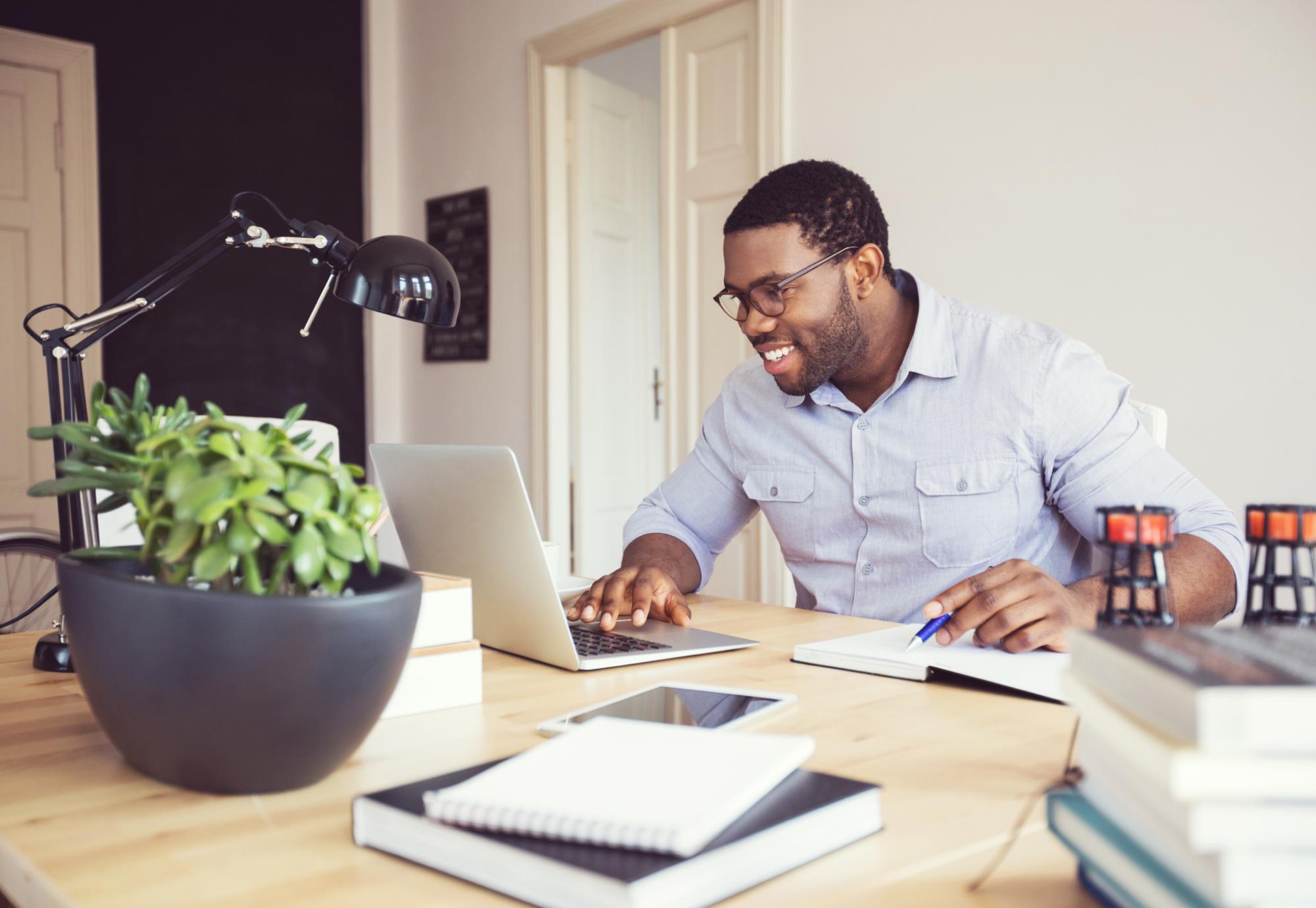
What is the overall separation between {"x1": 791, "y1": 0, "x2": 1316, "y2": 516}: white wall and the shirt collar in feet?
2.73

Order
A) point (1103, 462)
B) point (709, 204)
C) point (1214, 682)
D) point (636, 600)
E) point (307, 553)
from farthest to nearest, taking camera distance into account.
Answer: point (709, 204)
point (1103, 462)
point (636, 600)
point (307, 553)
point (1214, 682)

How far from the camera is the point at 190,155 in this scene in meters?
3.96

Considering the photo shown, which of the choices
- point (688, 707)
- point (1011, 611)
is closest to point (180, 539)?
point (688, 707)

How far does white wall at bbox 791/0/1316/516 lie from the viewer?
213cm

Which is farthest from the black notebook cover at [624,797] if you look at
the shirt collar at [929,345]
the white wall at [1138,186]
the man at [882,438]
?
the white wall at [1138,186]

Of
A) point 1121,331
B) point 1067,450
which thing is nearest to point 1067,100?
point 1121,331

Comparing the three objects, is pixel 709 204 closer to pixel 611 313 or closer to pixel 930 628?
pixel 611 313

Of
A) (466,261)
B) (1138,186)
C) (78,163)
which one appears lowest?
(1138,186)

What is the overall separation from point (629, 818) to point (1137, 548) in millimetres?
384

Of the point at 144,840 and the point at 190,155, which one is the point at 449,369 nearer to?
the point at 190,155

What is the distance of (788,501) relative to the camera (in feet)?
5.92

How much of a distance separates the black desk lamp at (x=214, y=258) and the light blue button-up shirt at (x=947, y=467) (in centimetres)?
74

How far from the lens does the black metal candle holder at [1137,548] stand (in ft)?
2.18

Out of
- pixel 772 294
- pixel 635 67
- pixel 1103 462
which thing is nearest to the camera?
pixel 1103 462
